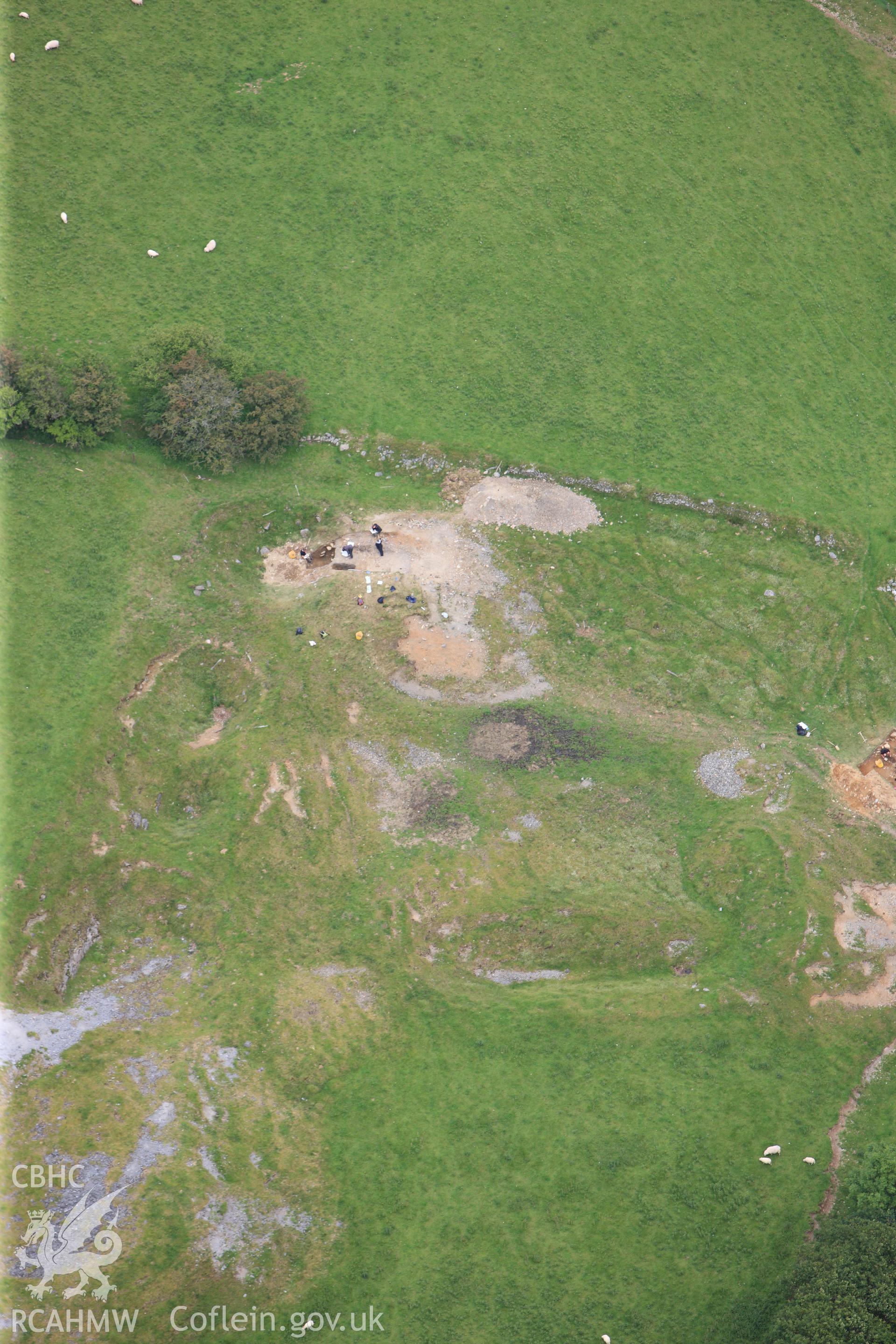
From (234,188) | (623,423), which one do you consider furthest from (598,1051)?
(234,188)

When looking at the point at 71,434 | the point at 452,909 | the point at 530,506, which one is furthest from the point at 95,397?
the point at 452,909

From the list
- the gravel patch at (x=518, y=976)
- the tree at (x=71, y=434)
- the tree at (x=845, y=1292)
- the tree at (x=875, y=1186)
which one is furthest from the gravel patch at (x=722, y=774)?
the tree at (x=71, y=434)

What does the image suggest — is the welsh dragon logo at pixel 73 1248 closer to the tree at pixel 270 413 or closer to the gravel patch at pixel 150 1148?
the gravel patch at pixel 150 1148

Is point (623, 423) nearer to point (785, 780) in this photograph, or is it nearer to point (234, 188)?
point (785, 780)

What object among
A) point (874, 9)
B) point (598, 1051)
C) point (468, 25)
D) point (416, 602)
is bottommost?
point (598, 1051)

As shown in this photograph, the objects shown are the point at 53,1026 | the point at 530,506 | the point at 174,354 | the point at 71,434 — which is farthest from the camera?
the point at 530,506

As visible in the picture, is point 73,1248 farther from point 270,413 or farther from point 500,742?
point 270,413

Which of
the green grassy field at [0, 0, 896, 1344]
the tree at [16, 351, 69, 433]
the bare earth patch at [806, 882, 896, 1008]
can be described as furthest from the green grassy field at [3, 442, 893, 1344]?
the tree at [16, 351, 69, 433]
